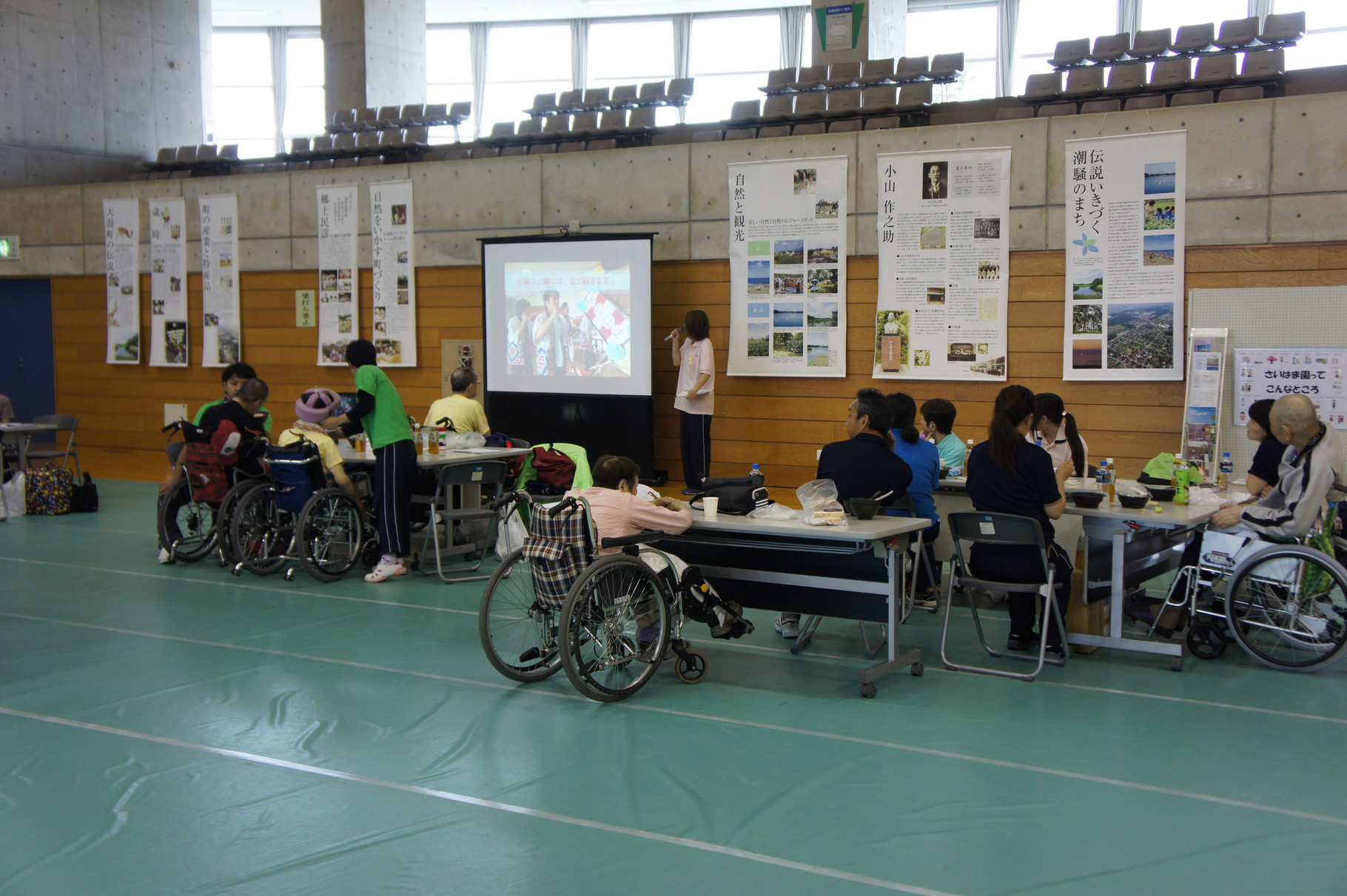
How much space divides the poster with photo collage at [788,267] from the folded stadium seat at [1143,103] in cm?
213

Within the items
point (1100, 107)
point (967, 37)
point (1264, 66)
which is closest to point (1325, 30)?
point (967, 37)

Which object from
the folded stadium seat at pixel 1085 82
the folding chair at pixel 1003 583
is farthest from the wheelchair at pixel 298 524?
the folded stadium seat at pixel 1085 82

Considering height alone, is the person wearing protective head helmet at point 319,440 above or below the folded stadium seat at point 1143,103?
below

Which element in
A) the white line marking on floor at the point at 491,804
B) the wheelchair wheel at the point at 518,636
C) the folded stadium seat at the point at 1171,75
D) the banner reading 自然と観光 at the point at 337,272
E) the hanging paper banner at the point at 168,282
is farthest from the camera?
the hanging paper banner at the point at 168,282

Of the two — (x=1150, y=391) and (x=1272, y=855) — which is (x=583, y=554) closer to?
(x=1272, y=855)

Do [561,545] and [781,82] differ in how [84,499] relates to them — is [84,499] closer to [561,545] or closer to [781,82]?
[561,545]

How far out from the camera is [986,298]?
25.9ft

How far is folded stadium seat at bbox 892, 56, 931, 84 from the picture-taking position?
9.28 meters

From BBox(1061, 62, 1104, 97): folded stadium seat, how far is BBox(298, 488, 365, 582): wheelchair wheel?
20.2 ft

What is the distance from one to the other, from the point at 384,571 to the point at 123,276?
802 cm

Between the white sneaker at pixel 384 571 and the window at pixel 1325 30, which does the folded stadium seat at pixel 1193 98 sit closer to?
the white sneaker at pixel 384 571

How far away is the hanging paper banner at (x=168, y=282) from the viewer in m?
11.7

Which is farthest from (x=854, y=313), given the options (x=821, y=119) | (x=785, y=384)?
(x=821, y=119)

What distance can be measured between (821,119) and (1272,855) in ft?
24.0
